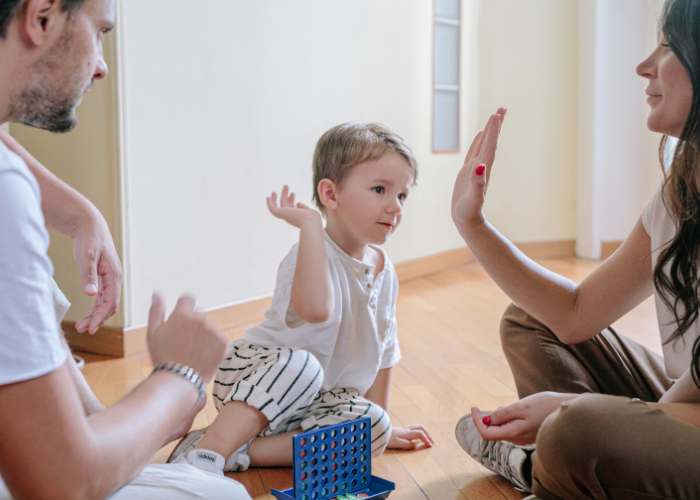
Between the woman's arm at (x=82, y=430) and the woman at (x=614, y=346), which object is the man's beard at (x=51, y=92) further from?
the woman at (x=614, y=346)

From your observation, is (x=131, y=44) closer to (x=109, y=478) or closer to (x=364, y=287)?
(x=364, y=287)

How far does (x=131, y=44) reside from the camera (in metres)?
2.07

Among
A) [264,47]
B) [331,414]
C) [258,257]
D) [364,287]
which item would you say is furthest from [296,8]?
[331,414]

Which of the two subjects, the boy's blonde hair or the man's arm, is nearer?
the man's arm

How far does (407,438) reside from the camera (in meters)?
1.43

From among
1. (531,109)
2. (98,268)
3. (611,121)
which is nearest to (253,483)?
(98,268)

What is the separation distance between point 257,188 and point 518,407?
5.82 ft

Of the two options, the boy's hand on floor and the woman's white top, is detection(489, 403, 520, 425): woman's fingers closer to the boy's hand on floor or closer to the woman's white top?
the woman's white top

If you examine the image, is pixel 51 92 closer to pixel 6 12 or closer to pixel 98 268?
pixel 6 12

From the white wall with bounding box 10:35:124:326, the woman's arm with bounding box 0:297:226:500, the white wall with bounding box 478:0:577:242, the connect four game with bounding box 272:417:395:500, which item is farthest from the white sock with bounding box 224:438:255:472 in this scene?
the white wall with bounding box 478:0:577:242

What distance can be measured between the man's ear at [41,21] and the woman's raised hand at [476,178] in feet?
2.31

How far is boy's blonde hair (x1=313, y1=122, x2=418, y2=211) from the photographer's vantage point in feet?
4.69

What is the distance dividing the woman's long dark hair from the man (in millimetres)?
662

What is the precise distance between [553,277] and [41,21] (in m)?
0.92
